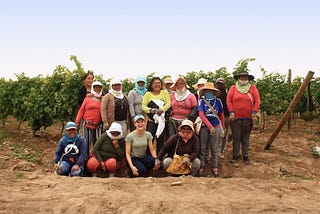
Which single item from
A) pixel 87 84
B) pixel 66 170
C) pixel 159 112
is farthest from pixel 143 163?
pixel 87 84

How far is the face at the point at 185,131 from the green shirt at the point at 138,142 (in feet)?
1.96

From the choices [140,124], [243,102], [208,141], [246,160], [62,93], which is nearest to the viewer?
[140,124]

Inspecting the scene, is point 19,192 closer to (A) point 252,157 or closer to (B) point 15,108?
(A) point 252,157

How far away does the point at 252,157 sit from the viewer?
7238 millimetres

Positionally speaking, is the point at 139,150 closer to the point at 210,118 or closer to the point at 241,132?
the point at 210,118

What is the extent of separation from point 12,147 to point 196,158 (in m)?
5.81

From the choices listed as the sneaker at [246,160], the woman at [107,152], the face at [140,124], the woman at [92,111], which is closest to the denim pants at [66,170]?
the woman at [107,152]

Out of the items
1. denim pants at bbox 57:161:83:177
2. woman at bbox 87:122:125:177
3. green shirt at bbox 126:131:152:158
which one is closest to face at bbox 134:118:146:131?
Result: green shirt at bbox 126:131:152:158

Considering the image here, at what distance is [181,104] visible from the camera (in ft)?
18.8

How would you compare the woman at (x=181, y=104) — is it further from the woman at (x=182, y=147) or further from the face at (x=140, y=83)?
the face at (x=140, y=83)

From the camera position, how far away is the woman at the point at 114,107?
223 inches

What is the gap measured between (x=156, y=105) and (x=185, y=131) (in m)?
0.79

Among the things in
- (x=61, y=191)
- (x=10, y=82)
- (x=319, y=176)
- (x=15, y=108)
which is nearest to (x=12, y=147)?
(x=15, y=108)

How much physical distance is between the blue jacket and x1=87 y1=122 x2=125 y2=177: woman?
0.63 ft
